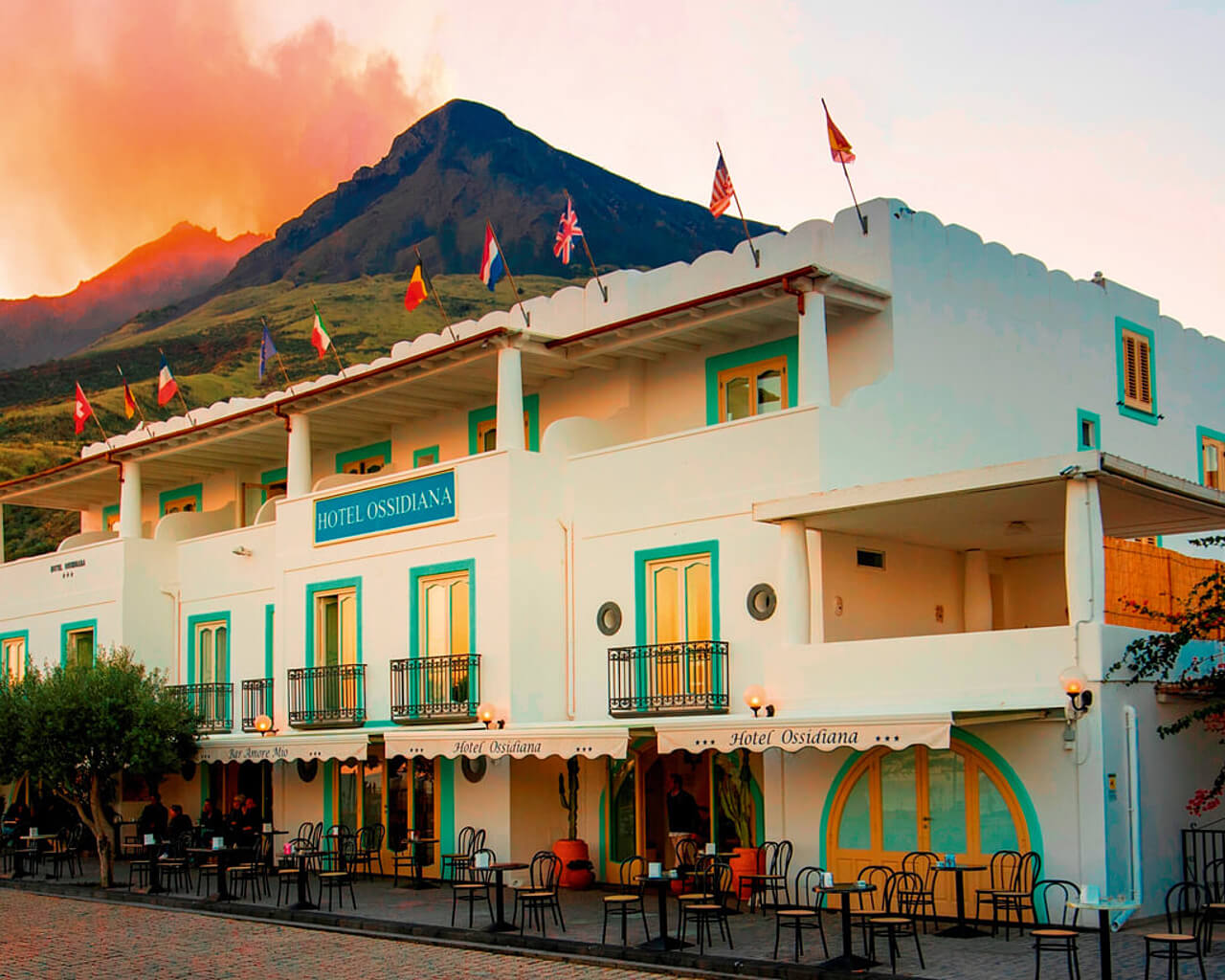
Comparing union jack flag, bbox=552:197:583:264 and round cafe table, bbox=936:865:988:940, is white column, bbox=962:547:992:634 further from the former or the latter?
union jack flag, bbox=552:197:583:264

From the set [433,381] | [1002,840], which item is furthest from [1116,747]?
[433,381]

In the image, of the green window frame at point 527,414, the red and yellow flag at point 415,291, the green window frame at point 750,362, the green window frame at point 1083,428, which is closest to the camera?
the green window frame at point 750,362

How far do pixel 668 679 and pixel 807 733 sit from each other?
469cm

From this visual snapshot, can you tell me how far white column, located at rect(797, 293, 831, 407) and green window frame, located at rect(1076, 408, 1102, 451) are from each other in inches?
→ 252

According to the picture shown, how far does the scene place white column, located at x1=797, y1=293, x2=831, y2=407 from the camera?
2052 cm

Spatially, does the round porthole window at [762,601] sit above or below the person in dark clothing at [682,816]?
above

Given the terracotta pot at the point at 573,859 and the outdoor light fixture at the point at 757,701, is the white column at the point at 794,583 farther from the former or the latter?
the terracotta pot at the point at 573,859

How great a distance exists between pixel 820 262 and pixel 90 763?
49.0ft

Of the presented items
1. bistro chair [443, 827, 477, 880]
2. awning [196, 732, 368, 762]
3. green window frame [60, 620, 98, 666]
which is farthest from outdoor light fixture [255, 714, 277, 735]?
green window frame [60, 620, 98, 666]

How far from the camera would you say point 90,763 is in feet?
83.6

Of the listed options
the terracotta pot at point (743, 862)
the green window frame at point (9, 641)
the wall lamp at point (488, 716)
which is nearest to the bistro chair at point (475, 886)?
the wall lamp at point (488, 716)

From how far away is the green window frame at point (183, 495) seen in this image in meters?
34.3

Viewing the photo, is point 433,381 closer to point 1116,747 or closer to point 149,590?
point 149,590

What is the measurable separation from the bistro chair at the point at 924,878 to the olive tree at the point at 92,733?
46.3 feet
